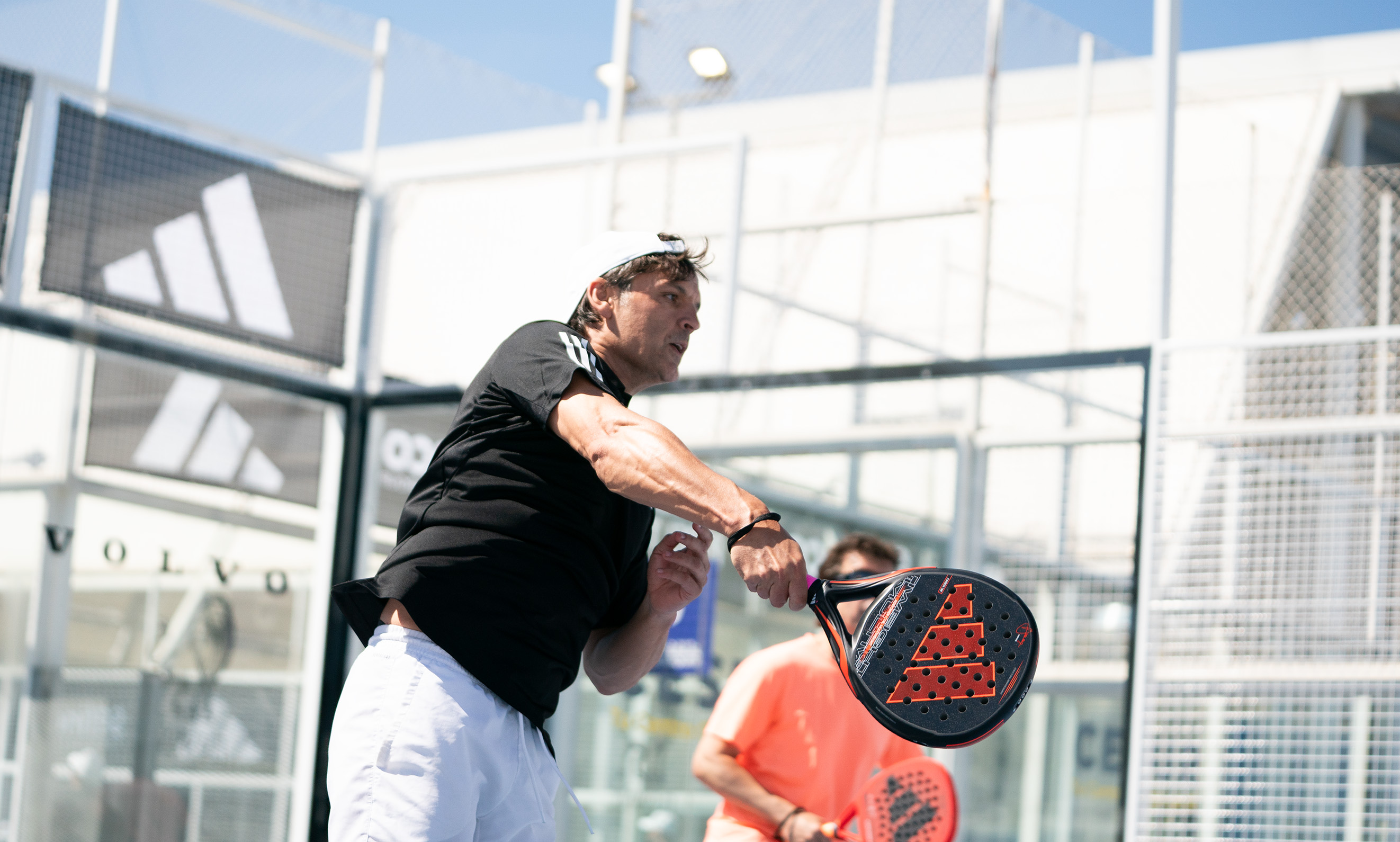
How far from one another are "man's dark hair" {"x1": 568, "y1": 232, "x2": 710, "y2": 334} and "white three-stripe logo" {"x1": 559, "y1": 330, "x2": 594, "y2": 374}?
0.65ft

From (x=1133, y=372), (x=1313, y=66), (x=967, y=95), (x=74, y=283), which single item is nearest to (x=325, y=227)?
(x=74, y=283)

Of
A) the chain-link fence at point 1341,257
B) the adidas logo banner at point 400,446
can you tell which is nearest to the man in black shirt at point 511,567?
the chain-link fence at point 1341,257

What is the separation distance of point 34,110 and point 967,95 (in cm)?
352

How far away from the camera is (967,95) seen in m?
5.86

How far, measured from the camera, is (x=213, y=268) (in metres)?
6.15

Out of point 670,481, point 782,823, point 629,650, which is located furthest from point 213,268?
point 670,481

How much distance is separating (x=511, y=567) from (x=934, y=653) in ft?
2.01

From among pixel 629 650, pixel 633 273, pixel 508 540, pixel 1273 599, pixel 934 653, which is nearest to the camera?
pixel 934 653

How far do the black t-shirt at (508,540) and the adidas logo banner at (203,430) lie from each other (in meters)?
4.03

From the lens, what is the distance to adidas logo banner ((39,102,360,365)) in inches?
226

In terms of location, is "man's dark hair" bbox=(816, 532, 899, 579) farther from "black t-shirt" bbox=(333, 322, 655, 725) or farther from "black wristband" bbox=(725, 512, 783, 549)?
"black wristband" bbox=(725, 512, 783, 549)

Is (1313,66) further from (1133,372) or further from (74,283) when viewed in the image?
(74,283)

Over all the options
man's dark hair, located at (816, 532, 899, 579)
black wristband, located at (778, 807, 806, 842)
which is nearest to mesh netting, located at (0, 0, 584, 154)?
man's dark hair, located at (816, 532, 899, 579)

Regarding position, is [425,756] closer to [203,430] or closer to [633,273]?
[633,273]
